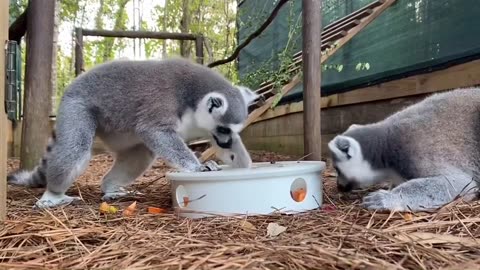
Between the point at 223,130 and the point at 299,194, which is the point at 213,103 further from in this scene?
the point at 299,194

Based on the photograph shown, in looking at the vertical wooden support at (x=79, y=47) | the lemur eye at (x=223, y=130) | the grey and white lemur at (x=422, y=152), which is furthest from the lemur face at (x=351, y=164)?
the vertical wooden support at (x=79, y=47)

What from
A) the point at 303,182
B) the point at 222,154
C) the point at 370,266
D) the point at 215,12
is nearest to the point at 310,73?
the point at 222,154

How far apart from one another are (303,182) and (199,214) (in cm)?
67

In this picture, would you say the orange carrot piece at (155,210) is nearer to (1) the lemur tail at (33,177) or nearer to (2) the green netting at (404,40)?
(1) the lemur tail at (33,177)

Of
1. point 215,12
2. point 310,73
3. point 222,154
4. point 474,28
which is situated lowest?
point 222,154

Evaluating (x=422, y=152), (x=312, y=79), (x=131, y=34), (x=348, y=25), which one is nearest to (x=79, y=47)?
(x=131, y=34)

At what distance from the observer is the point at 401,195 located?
Answer: 3045 mm

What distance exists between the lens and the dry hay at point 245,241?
1831mm

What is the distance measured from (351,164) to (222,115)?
39.4 inches

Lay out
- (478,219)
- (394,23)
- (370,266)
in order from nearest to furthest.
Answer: (370,266) < (478,219) < (394,23)

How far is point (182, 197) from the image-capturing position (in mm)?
3100

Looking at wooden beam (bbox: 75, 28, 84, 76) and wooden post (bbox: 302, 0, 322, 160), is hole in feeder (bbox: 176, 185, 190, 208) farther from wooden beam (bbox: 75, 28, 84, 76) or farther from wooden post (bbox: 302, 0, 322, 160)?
wooden beam (bbox: 75, 28, 84, 76)

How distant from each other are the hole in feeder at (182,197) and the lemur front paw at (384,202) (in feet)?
3.55

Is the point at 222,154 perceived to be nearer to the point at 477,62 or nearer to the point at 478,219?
the point at 478,219
